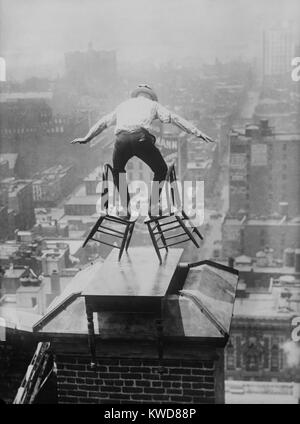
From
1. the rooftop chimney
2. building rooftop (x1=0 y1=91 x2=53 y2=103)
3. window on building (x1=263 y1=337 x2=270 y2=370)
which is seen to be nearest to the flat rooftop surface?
building rooftop (x1=0 y1=91 x2=53 y2=103)

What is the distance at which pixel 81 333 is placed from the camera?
4.96m

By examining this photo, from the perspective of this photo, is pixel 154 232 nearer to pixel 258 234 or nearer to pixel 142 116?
pixel 142 116

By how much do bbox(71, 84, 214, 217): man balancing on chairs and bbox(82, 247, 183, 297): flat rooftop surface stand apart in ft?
1.46

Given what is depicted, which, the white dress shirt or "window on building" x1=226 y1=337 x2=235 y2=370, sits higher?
the white dress shirt

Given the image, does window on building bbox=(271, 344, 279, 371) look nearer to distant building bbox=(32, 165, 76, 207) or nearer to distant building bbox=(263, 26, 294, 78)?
distant building bbox=(32, 165, 76, 207)

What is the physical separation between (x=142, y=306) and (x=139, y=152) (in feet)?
4.96

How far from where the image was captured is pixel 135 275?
5234mm

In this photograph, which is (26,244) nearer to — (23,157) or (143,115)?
(23,157)

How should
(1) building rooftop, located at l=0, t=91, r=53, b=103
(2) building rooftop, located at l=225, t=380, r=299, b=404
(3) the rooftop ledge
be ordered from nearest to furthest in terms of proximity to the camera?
(3) the rooftop ledge < (2) building rooftop, located at l=225, t=380, r=299, b=404 < (1) building rooftop, located at l=0, t=91, r=53, b=103

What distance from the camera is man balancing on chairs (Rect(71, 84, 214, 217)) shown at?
18.2 feet

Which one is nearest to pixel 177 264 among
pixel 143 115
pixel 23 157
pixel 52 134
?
pixel 143 115

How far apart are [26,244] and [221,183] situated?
27.4 feet

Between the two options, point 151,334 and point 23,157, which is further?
point 23,157

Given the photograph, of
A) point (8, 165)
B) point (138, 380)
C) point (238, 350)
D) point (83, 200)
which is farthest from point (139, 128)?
point (8, 165)
